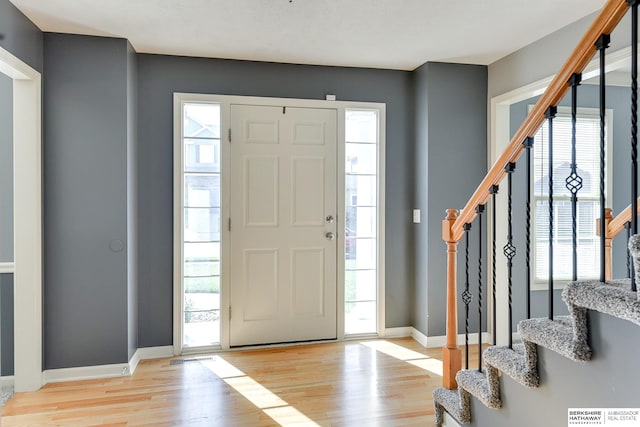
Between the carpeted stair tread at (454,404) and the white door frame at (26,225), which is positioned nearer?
the carpeted stair tread at (454,404)

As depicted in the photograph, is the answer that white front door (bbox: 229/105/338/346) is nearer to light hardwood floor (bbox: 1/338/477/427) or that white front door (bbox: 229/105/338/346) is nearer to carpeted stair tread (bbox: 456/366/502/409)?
light hardwood floor (bbox: 1/338/477/427)

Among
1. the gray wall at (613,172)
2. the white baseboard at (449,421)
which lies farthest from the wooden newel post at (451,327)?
the gray wall at (613,172)

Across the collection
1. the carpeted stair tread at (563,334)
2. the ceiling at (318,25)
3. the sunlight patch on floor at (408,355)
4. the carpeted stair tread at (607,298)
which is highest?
the ceiling at (318,25)

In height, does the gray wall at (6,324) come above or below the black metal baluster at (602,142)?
below

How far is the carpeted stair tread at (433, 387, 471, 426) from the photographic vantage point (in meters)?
2.08

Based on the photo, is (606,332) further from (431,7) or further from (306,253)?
(306,253)

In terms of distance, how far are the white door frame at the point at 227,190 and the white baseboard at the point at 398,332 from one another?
5 centimetres

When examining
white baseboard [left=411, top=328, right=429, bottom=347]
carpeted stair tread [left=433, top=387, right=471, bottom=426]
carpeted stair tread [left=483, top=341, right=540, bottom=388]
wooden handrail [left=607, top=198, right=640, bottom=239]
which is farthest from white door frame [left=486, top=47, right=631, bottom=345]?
carpeted stair tread [left=483, top=341, right=540, bottom=388]

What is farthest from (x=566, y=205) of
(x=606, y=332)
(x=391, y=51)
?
(x=606, y=332)

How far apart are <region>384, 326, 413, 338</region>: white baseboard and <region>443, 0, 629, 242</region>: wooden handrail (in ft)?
6.55

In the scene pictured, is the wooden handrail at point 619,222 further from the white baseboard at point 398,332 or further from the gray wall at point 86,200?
the gray wall at point 86,200

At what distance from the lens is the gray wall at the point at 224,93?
341 cm

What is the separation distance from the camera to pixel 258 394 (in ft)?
8.95

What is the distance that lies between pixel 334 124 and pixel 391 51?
79 cm
